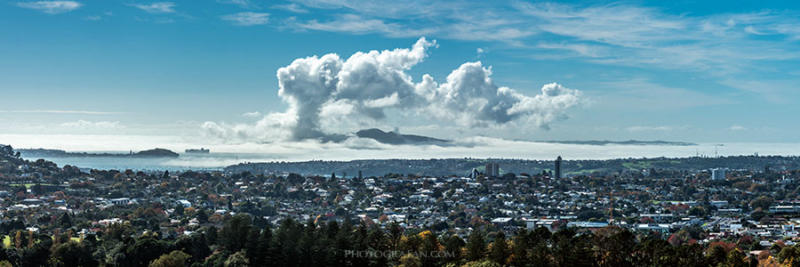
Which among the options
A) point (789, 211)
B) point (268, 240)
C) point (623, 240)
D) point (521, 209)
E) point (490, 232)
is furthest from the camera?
point (521, 209)

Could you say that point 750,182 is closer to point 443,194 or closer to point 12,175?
point 443,194

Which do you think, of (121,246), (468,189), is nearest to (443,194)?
(468,189)

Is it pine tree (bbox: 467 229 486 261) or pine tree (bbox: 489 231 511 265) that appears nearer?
pine tree (bbox: 489 231 511 265)

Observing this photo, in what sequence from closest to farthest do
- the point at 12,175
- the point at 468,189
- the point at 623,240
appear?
the point at 623,240 < the point at 12,175 < the point at 468,189

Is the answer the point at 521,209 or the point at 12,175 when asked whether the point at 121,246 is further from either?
the point at 12,175

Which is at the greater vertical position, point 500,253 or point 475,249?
point 475,249

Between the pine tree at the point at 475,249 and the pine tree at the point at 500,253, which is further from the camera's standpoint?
the pine tree at the point at 475,249

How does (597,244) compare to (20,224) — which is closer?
(597,244)

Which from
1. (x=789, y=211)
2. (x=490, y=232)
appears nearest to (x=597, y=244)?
(x=490, y=232)

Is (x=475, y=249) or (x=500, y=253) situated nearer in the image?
(x=500, y=253)
